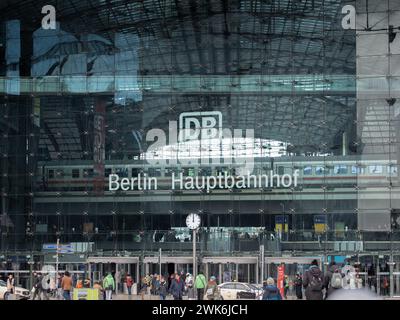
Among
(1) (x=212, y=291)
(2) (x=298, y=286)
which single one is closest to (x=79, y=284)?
(1) (x=212, y=291)

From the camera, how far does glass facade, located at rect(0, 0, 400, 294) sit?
52.3ft

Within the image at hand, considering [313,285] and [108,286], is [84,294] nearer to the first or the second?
[108,286]

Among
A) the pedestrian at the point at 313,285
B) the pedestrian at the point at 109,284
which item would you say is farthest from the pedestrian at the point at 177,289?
the pedestrian at the point at 313,285

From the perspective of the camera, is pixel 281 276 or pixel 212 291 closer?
pixel 212 291

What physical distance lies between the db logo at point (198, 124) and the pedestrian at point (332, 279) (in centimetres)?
358

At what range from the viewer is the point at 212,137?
16.1 metres

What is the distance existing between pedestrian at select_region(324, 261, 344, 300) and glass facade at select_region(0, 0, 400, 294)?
0.69 metres

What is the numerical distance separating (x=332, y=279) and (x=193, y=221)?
14.0 ft

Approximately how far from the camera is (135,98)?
16.5 metres

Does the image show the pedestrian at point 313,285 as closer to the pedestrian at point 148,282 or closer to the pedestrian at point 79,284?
the pedestrian at point 79,284

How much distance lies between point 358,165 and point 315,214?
1355mm

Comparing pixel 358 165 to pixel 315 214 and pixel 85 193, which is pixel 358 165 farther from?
pixel 85 193

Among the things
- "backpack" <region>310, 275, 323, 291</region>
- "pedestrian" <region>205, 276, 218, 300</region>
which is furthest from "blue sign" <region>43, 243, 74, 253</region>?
"backpack" <region>310, 275, 323, 291</region>

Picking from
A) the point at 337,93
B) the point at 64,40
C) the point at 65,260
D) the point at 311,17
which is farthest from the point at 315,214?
the point at 64,40
